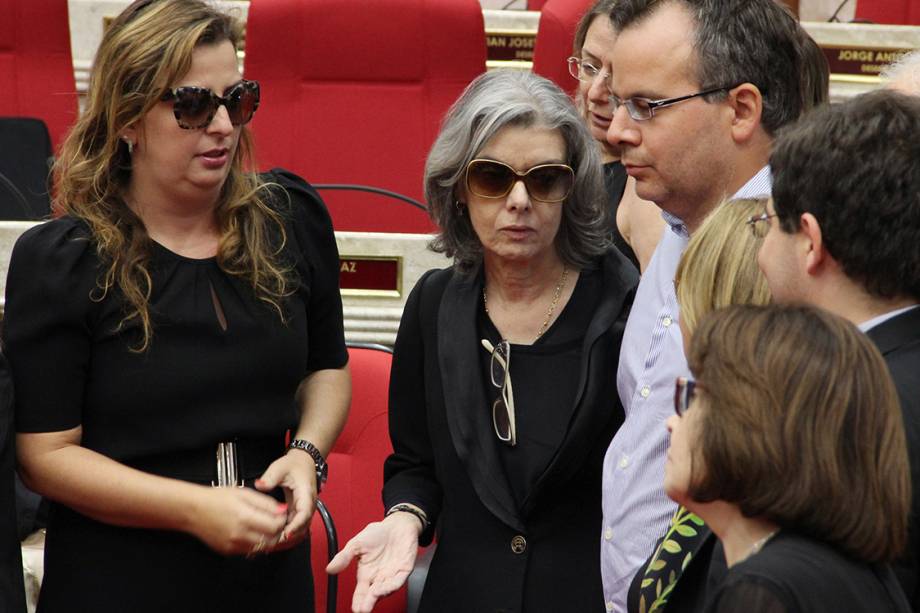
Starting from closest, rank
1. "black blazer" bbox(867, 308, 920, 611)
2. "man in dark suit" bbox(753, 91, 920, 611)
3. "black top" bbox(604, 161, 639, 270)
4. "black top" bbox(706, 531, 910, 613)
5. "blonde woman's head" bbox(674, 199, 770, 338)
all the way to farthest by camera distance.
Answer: "black top" bbox(706, 531, 910, 613) → "black blazer" bbox(867, 308, 920, 611) → "man in dark suit" bbox(753, 91, 920, 611) → "blonde woman's head" bbox(674, 199, 770, 338) → "black top" bbox(604, 161, 639, 270)

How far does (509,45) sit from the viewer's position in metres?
5.00

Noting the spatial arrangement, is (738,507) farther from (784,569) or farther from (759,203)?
(759,203)

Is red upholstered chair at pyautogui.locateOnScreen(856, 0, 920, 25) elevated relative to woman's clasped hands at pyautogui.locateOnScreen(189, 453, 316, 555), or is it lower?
elevated

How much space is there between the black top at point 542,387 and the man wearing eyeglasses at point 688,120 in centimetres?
16

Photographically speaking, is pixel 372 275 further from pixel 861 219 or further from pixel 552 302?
pixel 861 219

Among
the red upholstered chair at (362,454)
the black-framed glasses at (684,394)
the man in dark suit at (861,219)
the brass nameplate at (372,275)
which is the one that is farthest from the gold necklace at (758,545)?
the brass nameplate at (372,275)

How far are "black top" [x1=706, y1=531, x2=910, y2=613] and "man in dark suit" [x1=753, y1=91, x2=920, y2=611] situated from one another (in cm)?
27

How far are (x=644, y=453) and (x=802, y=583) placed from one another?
0.65 m

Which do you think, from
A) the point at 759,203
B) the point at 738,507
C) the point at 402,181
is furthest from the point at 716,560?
the point at 402,181

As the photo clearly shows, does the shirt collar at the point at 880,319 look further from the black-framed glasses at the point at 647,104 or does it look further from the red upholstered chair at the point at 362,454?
Result: the red upholstered chair at the point at 362,454

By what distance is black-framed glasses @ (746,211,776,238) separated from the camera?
62.3 inches

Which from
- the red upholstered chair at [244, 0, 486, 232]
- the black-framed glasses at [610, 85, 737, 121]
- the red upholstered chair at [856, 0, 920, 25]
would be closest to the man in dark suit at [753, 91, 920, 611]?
the black-framed glasses at [610, 85, 737, 121]

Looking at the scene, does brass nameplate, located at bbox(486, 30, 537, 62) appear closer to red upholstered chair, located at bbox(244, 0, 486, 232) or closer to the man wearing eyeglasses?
red upholstered chair, located at bbox(244, 0, 486, 232)

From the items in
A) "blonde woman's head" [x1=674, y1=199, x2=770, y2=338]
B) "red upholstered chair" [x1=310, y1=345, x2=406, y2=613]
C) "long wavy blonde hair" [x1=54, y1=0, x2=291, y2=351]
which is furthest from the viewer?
"red upholstered chair" [x1=310, y1=345, x2=406, y2=613]
